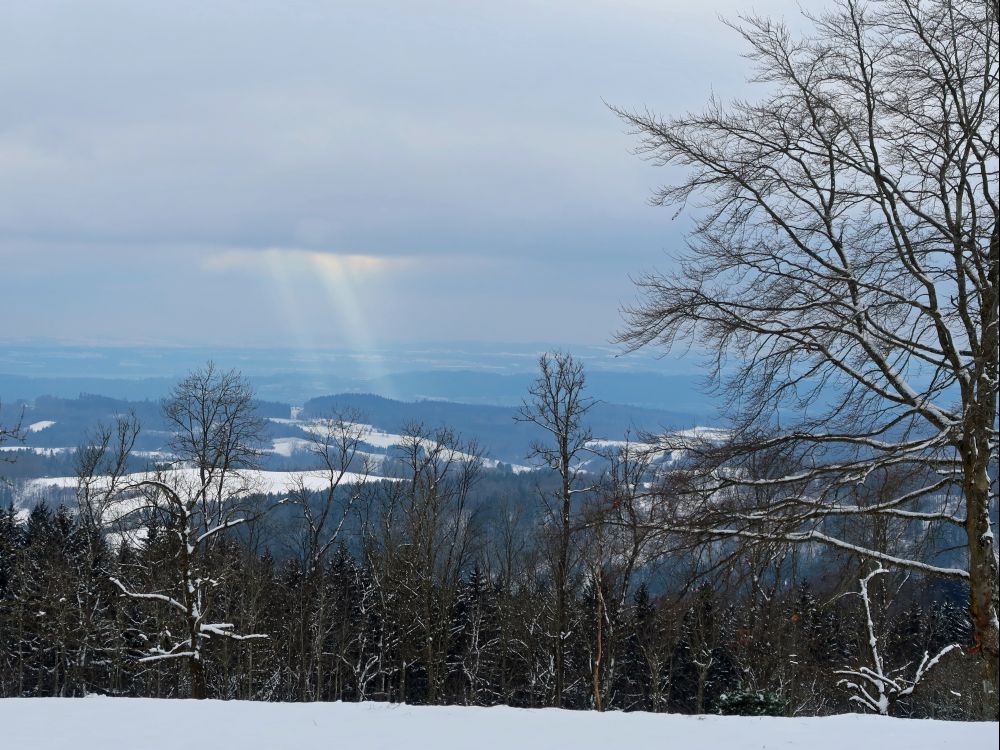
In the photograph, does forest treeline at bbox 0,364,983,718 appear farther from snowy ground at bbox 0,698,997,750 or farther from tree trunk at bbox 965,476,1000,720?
snowy ground at bbox 0,698,997,750

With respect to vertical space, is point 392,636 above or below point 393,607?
below

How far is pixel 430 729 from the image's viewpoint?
27.1 ft

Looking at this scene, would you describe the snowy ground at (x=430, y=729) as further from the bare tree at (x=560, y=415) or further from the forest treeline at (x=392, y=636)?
the forest treeline at (x=392, y=636)

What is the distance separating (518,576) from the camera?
47.2m

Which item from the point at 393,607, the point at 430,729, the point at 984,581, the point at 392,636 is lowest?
the point at 392,636

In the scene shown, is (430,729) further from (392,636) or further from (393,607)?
(392,636)

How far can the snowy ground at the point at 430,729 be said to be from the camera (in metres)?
7.57

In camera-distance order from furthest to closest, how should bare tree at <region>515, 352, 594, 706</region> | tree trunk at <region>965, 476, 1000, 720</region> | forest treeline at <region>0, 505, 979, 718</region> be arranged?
forest treeline at <region>0, 505, 979, 718</region> < bare tree at <region>515, 352, 594, 706</region> < tree trunk at <region>965, 476, 1000, 720</region>

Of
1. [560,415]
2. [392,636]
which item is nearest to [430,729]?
[560,415]

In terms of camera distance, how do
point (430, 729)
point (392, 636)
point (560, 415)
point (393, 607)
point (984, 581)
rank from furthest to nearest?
1. point (392, 636)
2. point (393, 607)
3. point (560, 415)
4. point (430, 729)
5. point (984, 581)

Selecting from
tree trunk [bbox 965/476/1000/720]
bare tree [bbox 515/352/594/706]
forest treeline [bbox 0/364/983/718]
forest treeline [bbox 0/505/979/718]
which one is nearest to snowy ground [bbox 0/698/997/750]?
tree trunk [bbox 965/476/1000/720]

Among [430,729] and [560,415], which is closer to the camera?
[430,729]

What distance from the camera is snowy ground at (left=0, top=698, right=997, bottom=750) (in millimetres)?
7570

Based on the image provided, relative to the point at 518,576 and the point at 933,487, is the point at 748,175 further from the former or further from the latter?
the point at 518,576
